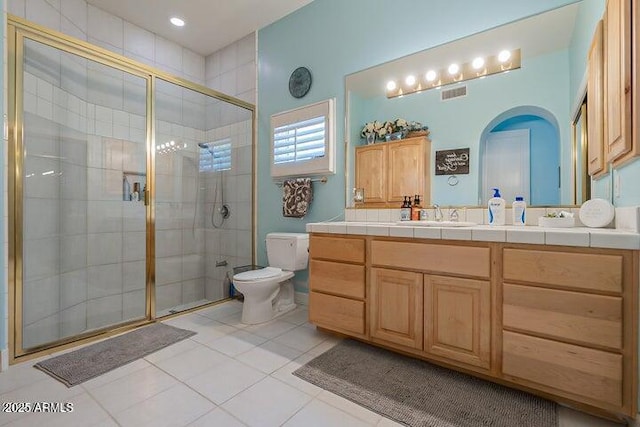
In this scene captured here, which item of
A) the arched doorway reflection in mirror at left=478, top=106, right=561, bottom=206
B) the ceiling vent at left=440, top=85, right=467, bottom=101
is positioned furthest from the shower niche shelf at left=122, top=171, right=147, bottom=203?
the arched doorway reflection in mirror at left=478, top=106, right=561, bottom=206

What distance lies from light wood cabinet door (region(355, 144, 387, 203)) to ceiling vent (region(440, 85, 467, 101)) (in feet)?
1.75

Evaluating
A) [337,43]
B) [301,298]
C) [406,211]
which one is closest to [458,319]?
[406,211]

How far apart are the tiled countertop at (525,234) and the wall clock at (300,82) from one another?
1539 mm

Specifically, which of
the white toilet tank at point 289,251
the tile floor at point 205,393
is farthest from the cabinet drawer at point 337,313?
the white toilet tank at point 289,251

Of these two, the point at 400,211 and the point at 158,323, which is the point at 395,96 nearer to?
the point at 400,211

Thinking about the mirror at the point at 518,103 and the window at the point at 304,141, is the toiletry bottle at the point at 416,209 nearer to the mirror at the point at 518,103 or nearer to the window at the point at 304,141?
the mirror at the point at 518,103

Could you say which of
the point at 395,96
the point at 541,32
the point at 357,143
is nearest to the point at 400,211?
the point at 357,143

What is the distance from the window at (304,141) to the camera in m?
2.63

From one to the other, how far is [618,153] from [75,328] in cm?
326

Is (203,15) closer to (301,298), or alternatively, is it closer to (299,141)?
(299,141)

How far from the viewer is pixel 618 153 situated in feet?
4.03

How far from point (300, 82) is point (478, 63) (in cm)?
151

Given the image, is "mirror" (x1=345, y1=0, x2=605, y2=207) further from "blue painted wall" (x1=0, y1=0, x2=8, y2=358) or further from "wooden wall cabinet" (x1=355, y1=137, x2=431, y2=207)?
"blue painted wall" (x1=0, y1=0, x2=8, y2=358)

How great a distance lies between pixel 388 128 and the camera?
7.80ft
